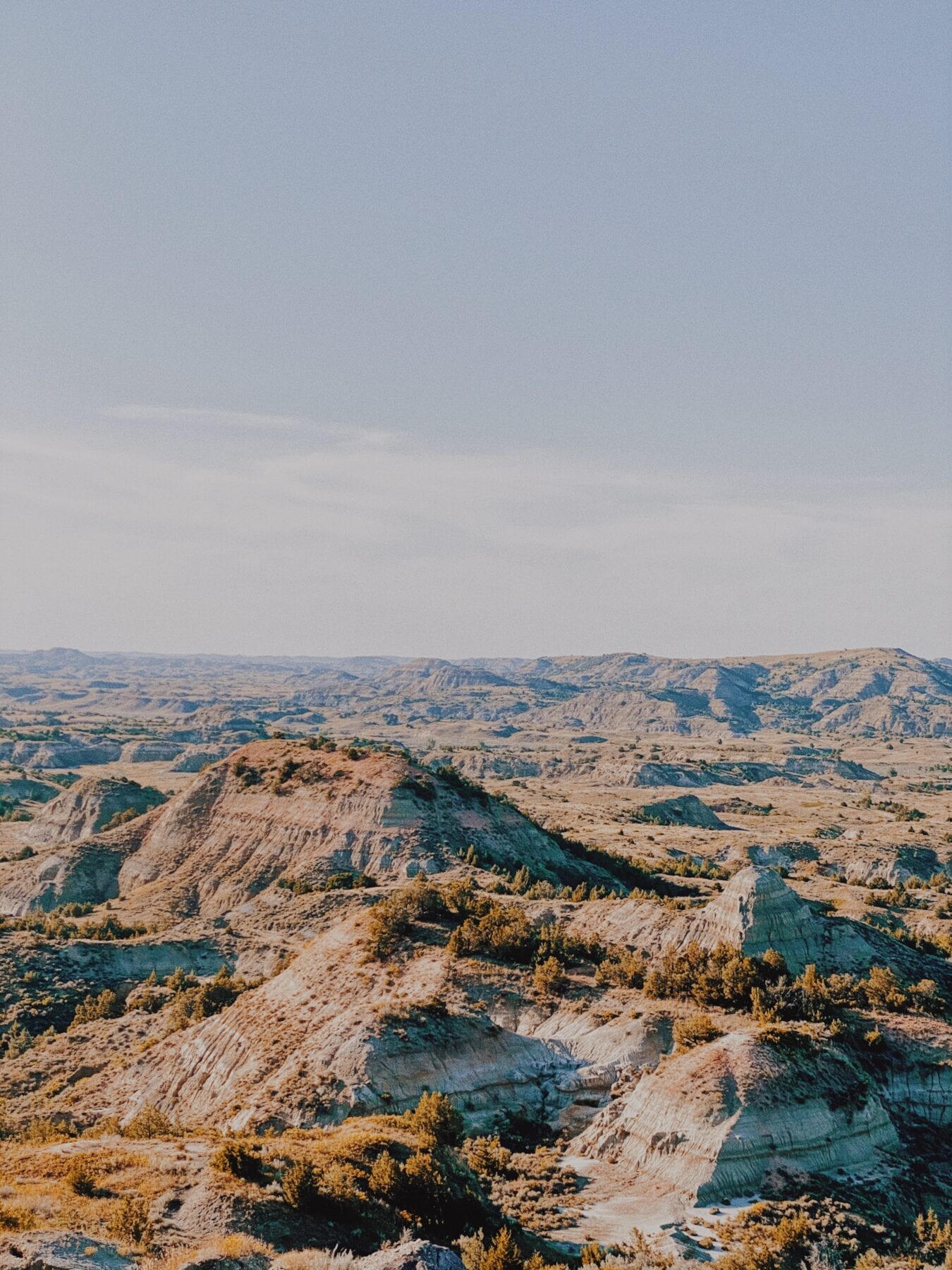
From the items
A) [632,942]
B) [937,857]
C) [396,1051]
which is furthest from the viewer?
[937,857]

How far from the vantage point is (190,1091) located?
47875mm

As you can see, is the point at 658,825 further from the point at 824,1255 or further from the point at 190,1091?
the point at 824,1255

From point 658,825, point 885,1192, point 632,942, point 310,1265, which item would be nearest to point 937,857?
point 658,825

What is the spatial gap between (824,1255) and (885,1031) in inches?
746

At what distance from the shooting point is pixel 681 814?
6481 inches

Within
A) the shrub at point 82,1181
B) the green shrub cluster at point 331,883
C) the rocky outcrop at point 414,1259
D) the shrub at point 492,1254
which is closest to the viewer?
the rocky outcrop at point 414,1259

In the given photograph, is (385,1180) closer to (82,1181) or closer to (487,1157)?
(82,1181)

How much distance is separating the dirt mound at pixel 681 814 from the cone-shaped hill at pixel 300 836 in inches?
2476

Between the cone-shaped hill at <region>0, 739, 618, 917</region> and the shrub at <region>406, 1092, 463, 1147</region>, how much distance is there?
1822 inches

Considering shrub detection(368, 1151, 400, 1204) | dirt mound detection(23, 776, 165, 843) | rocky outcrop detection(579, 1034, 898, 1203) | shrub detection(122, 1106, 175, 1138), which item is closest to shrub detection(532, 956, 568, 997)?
rocky outcrop detection(579, 1034, 898, 1203)

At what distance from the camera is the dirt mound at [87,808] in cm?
13275

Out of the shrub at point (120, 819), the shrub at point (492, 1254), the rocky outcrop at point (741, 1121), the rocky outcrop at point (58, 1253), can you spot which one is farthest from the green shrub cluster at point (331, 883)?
the rocky outcrop at point (58, 1253)

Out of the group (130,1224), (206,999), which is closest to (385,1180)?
(130,1224)

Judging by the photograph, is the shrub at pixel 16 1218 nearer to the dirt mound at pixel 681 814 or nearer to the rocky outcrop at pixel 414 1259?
the rocky outcrop at pixel 414 1259
